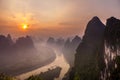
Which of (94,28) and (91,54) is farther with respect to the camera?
(94,28)

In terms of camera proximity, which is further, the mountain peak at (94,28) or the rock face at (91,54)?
the mountain peak at (94,28)

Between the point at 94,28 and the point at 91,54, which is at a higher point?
the point at 94,28

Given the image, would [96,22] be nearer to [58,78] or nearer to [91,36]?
[91,36]

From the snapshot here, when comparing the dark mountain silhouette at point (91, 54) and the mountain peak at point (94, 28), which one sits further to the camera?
the mountain peak at point (94, 28)

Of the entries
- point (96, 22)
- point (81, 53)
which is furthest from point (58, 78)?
point (96, 22)

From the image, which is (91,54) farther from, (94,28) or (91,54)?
(94,28)

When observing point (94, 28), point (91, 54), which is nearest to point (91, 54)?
point (91, 54)

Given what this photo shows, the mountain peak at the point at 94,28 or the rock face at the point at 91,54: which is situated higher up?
the mountain peak at the point at 94,28

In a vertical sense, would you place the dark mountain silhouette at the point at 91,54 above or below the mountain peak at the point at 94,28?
below
